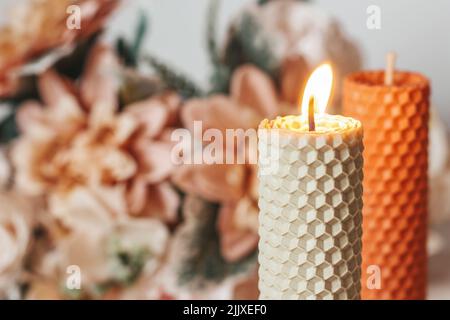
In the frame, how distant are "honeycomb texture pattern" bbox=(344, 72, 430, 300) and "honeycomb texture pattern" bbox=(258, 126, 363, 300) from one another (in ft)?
0.52

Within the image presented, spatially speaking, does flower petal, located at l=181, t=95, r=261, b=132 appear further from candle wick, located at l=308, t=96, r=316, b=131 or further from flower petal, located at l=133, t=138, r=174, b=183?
candle wick, located at l=308, t=96, r=316, b=131

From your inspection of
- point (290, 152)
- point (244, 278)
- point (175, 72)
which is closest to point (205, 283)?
point (244, 278)

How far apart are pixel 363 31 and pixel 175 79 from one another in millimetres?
226

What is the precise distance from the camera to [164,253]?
868mm

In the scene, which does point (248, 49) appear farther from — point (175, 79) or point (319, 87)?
point (319, 87)

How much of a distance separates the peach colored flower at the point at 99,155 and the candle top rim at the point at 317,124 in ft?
1.23

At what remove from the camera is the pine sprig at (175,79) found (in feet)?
3.03

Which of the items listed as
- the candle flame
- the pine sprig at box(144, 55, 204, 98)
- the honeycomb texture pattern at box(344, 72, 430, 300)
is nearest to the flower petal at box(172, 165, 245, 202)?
the pine sprig at box(144, 55, 204, 98)

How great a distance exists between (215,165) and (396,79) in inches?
9.3

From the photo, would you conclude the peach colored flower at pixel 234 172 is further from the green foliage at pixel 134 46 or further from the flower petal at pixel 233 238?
the green foliage at pixel 134 46

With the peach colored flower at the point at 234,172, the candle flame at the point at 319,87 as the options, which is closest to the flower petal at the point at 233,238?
the peach colored flower at the point at 234,172

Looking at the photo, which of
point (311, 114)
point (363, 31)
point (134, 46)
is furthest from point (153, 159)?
point (311, 114)

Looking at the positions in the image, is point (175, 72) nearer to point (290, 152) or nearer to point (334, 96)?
point (334, 96)

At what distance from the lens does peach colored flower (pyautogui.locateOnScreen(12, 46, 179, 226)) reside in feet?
2.83
